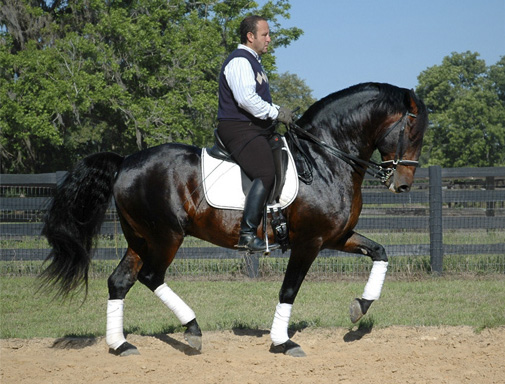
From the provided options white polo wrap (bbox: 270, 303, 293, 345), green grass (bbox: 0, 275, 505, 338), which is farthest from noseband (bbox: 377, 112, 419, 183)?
green grass (bbox: 0, 275, 505, 338)

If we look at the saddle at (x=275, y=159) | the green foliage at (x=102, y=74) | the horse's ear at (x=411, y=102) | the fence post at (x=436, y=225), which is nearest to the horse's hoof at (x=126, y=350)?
the saddle at (x=275, y=159)

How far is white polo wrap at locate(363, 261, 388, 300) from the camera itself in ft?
20.2

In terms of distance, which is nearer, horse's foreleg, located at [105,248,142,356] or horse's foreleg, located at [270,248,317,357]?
horse's foreleg, located at [270,248,317,357]

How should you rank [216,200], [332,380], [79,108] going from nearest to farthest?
[332,380], [216,200], [79,108]

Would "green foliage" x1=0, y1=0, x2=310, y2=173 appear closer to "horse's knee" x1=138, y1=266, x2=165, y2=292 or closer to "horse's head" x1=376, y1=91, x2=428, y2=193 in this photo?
"horse's knee" x1=138, y1=266, x2=165, y2=292

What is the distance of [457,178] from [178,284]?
18.5 ft

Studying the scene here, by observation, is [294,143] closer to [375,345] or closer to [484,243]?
[375,345]

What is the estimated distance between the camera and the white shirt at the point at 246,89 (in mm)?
5520

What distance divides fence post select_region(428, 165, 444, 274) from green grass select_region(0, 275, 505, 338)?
367mm

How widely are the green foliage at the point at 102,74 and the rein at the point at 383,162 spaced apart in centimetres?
1934

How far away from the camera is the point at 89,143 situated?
3069 cm

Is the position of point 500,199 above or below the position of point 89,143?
below

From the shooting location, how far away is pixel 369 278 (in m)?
6.17

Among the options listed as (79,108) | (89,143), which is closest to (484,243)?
(79,108)
